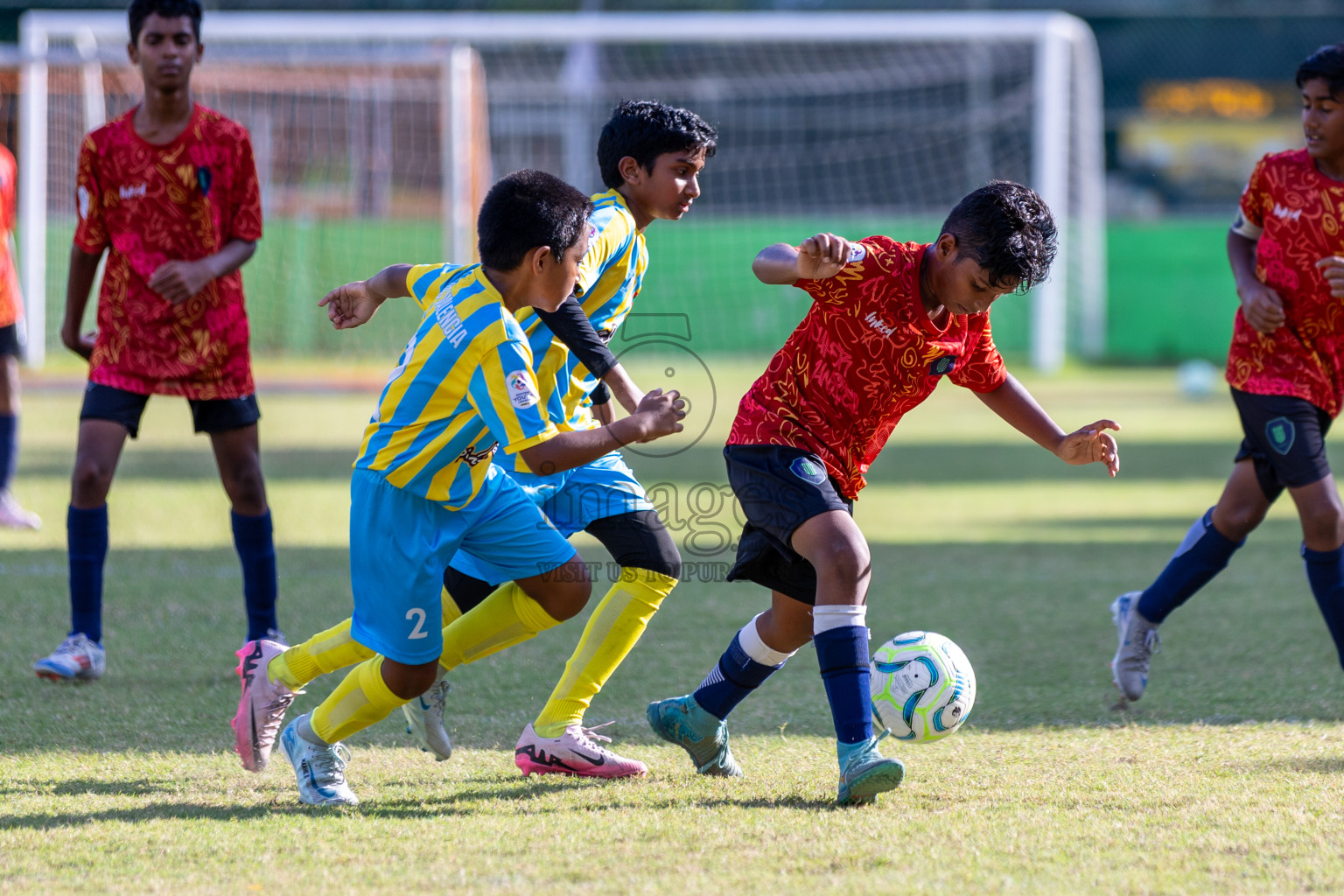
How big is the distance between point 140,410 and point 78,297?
462mm

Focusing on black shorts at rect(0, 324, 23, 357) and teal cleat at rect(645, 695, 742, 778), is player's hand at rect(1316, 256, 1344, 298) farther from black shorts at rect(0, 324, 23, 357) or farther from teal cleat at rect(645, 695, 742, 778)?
black shorts at rect(0, 324, 23, 357)

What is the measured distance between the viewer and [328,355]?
17234 millimetres

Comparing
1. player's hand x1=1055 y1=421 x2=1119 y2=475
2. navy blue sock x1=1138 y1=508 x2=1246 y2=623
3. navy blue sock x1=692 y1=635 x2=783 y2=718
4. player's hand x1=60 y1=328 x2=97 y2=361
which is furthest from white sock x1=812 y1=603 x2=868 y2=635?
player's hand x1=60 y1=328 x2=97 y2=361

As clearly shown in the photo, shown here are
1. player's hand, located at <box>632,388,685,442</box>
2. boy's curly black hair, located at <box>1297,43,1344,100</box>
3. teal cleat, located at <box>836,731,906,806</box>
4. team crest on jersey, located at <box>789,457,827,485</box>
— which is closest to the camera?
player's hand, located at <box>632,388,685,442</box>

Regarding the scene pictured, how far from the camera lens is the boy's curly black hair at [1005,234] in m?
3.24

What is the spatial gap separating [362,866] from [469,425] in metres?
0.94

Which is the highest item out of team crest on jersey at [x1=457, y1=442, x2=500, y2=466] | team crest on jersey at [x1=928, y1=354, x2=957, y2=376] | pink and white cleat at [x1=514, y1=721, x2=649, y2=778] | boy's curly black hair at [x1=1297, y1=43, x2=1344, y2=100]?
A: boy's curly black hair at [x1=1297, y1=43, x2=1344, y2=100]

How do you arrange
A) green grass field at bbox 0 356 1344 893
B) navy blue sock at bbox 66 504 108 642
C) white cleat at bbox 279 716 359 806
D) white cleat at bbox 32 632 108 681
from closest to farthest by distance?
1. green grass field at bbox 0 356 1344 893
2. white cleat at bbox 279 716 359 806
3. white cleat at bbox 32 632 108 681
4. navy blue sock at bbox 66 504 108 642

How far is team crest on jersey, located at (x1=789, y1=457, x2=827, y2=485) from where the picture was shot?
3322 millimetres

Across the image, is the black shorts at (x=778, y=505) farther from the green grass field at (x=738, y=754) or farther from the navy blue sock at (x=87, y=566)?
the navy blue sock at (x=87, y=566)

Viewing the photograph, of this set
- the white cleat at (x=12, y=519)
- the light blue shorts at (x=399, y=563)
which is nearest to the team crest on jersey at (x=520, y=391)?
the light blue shorts at (x=399, y=563)

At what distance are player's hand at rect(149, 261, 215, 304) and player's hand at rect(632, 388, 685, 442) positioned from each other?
1970mm

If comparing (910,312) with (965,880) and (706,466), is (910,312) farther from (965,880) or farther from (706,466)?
(706,466)

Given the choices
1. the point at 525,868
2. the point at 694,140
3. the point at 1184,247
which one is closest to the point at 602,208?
the point at 694,140
